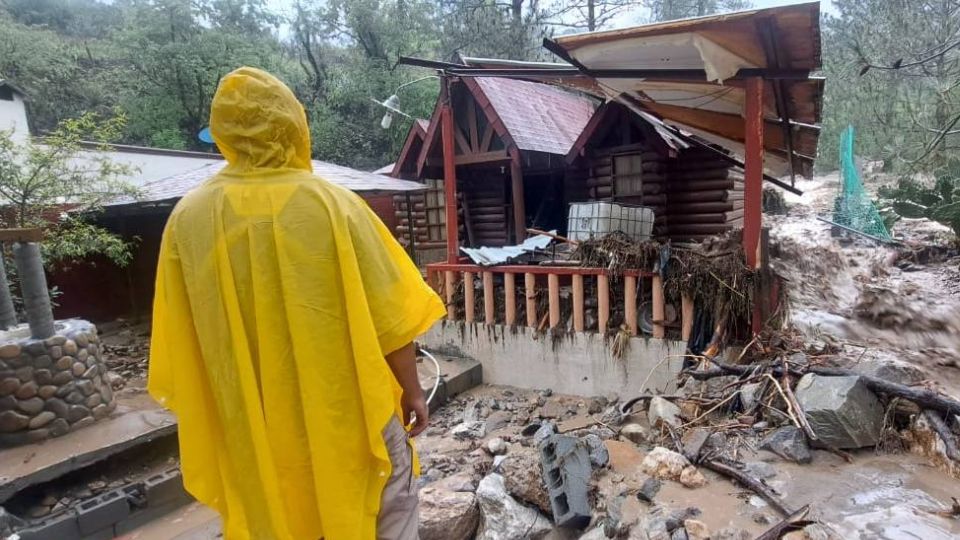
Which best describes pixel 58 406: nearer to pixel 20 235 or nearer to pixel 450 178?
pixel 20 235

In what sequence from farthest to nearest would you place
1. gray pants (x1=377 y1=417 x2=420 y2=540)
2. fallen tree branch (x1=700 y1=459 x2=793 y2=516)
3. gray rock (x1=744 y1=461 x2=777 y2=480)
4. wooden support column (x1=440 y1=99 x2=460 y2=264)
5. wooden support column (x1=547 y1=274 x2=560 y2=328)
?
wooden support column (x1=440 y1=99 x2=460 y2=264) < wooden support column (x1=547 y1=274 x2=560 y2=328) < gray rock (x1=744 y1=461 x2=777 y2=480) < fallen tree branch (x1=700 y1=459 x2=793 y2=516) < gray pants (x1=377 y1=417 x2=420 y2=540)

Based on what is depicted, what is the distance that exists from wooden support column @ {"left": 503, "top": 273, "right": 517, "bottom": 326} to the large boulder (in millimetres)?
3221

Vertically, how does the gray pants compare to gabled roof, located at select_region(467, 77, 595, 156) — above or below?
below

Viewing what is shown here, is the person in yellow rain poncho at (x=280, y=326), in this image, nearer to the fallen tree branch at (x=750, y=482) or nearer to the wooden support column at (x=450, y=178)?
the fallen tree branch at (x=750, y=482)

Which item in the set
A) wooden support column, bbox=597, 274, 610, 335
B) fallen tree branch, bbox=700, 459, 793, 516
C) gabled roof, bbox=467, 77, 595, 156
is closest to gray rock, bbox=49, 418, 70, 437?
wooden support column, bbox=597, 274, 610, 335

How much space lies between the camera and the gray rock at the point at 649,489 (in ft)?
9.48

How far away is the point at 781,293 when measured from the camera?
4.86 m

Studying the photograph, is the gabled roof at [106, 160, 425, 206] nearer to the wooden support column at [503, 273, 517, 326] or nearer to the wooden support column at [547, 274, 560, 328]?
the wooden support column at [503, 273, 517, 326]

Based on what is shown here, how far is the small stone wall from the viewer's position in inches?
177

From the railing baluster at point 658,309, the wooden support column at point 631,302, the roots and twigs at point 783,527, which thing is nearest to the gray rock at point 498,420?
the wooden support column at point 631,302

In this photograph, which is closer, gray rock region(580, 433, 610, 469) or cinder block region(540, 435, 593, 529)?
cinder block region(540, 435, 593, 529)

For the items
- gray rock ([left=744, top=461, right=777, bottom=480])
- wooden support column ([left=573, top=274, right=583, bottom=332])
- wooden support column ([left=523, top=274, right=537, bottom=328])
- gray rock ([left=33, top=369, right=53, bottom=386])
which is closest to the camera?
gray rock ([left=744, top=461, right=777, bottom=480])

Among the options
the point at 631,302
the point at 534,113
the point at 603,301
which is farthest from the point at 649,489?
the point at 534,113

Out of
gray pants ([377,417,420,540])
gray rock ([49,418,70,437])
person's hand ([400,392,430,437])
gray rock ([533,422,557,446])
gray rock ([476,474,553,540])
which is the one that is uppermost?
person's hand ([400,392,430,437])
